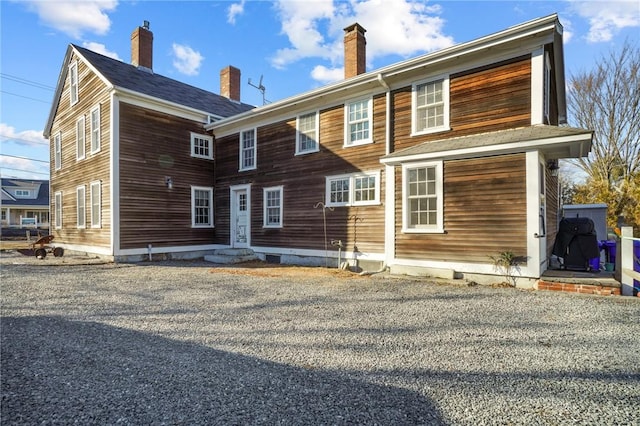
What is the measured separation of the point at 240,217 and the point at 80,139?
8124 millimetres

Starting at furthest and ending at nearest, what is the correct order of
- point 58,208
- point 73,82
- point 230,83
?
point 230,83
point 58,208
point 73,82

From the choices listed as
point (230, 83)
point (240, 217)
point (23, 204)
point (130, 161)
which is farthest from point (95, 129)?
point (23, 204)

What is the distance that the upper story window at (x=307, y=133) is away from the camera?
11734 millimetres

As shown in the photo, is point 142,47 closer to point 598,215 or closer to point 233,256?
point 233,256

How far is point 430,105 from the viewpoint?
30.4 feet

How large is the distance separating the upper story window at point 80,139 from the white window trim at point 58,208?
3.19 metres

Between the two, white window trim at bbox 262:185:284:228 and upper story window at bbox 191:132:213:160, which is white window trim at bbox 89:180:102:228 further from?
white window trim at bbox 262:185:284:228

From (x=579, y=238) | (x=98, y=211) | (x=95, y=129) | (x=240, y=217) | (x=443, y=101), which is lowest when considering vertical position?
(x=579, y=238)

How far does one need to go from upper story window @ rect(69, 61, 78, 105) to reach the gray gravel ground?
1168 centimetres

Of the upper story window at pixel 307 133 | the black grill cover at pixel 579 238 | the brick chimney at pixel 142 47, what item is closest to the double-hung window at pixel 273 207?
the upper story window at pixel 307 133

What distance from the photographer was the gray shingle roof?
1346 centimetres

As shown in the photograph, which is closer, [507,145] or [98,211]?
[507,145]

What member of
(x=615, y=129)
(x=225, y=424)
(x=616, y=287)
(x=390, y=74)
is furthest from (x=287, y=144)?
(x=615, y=129)

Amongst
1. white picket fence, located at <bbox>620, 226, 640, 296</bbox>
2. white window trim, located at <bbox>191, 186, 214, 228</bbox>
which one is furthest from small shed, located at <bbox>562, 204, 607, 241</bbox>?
white window trim, located at <bbox>191, 186, 214, 228</bbox>
